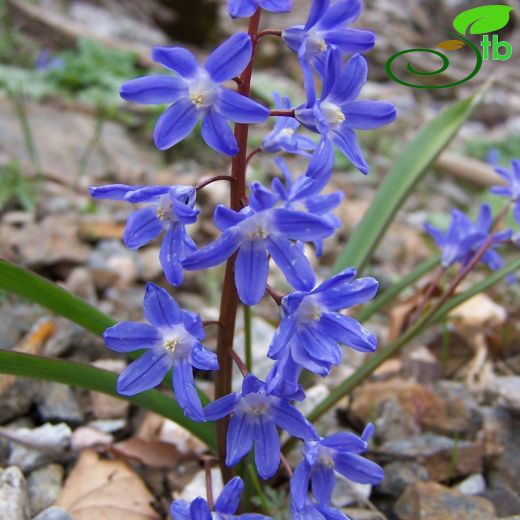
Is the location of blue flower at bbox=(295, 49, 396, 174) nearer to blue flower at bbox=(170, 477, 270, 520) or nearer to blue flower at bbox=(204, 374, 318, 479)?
blue flower at bbox=(204, 374, 318, 479)

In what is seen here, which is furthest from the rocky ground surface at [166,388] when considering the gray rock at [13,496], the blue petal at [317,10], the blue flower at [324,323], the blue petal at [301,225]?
the blue petal at [317,10]

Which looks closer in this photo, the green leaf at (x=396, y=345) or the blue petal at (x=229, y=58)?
the blue petal at (x=229, y=58)

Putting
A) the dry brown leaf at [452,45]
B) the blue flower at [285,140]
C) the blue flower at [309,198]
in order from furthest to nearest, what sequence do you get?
the dry brown leaf at [452,45] → the blue flower at [285,140] → the blue flower at [309,198]

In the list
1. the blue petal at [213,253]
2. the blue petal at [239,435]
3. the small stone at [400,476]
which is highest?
the blue petal at [213,253]

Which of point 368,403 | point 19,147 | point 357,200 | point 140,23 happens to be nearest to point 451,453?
point 368,403

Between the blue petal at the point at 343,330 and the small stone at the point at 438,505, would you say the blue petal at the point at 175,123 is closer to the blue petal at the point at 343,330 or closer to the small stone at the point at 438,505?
the blue petal at the point at 343,330

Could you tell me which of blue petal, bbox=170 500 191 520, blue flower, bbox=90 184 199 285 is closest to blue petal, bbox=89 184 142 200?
blue flower, bbox=90 184 199 285
